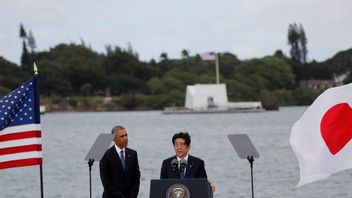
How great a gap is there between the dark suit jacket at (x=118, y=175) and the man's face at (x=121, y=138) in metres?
A: 0.21

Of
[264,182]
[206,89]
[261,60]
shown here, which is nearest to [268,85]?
[261,60]

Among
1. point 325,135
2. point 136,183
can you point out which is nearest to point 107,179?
point 136,183

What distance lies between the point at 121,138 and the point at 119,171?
1.69 ft

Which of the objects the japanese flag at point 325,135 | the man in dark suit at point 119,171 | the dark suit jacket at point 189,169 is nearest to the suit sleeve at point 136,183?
the man in dark suit at point 119,171

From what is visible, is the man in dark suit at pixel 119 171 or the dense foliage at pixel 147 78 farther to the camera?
the dense foliage at pixel 147 78

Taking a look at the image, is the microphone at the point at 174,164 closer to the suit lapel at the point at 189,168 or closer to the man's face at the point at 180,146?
the man's face at the point at 180,146

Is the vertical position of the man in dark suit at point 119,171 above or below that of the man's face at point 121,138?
below

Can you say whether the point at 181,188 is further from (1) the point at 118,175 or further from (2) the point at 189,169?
(1) the point at 118,175

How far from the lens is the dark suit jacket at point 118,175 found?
34.1 ft

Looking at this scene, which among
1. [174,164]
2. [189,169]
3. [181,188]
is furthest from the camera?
[189,169]

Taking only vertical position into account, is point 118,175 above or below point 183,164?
below

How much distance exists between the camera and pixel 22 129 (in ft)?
36.4

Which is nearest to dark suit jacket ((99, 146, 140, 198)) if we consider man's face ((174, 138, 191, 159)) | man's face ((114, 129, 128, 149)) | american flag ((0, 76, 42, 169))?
man's face ((114, 129, 128, 149))

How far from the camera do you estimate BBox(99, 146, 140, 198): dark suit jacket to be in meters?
10.4
